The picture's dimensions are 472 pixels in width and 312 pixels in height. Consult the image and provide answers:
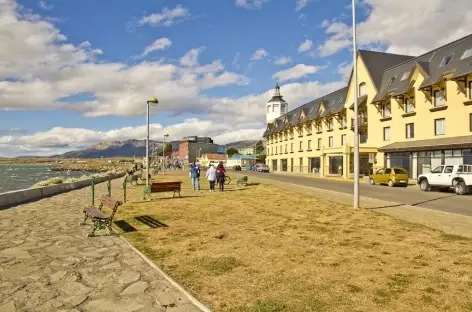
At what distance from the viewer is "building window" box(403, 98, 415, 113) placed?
34.6 m

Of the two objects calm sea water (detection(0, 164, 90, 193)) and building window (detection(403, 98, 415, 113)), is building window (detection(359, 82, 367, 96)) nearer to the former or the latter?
building window (detection(403, 98, 415, 113))

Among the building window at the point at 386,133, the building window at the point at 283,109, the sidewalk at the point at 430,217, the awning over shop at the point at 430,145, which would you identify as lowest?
the sidewalk at the point at 430,217

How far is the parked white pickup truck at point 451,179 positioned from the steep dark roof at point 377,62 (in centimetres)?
2050

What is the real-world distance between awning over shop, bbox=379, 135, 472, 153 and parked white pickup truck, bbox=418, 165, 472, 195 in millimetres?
5557

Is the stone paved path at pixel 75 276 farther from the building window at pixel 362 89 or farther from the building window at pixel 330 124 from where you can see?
the building window at pixel 330 124

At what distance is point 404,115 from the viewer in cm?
3544

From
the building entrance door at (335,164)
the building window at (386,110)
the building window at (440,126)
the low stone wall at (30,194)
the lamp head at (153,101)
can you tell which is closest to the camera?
the low stone wall at (30,194)

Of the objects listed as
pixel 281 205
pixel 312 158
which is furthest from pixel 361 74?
pixel 281 205

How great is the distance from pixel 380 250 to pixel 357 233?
5.88ft

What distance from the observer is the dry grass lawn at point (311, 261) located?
5066mm

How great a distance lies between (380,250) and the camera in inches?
304

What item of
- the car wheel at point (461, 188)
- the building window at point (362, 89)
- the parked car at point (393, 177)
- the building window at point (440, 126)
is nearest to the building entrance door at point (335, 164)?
the building window at point (362, 89)

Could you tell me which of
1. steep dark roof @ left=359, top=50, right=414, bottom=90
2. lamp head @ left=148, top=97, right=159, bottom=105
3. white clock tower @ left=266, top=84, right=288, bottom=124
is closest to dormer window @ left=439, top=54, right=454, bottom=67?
steep dark roof @ left=359, top=50, right=414, bottom=90

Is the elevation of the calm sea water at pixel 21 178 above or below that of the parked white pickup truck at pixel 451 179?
below
